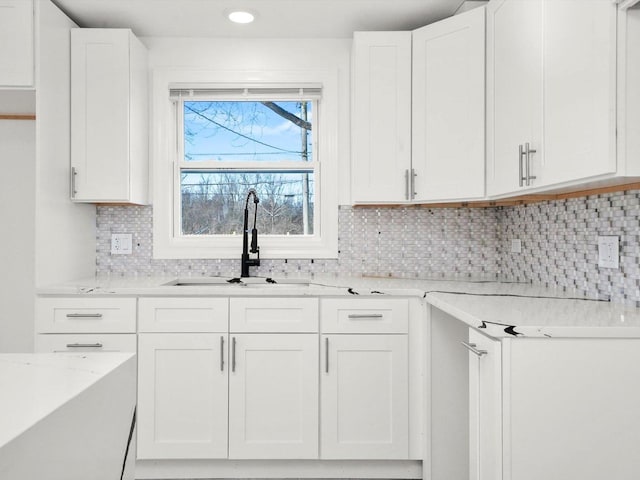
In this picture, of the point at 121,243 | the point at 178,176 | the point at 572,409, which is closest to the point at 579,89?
the point at 572,409

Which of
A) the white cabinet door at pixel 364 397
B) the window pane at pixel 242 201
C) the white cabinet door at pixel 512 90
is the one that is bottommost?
the white cabinet door at pixel 364 397

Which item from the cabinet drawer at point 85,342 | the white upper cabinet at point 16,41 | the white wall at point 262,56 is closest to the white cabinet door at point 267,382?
the cabinet drawer at point 85,342

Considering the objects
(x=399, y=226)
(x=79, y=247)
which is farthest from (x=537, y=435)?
(x=79, y=247)

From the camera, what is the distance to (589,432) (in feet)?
3.87

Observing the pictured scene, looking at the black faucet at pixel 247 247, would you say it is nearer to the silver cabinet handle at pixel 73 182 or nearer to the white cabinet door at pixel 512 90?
the silver cabinet handle at pixel 73 182

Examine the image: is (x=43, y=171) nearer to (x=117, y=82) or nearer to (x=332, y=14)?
(x=117, y=82)

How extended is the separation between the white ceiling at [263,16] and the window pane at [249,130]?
0.41 metres

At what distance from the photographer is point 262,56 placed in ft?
8.94

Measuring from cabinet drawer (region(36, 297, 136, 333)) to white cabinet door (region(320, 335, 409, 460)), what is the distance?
0.95 m

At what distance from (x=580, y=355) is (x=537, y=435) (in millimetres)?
240

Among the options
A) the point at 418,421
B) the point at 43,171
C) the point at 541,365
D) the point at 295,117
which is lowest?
the point at 418,421

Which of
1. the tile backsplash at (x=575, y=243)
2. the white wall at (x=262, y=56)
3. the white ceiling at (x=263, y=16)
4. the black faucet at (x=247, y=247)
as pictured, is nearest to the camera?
the tile backsplash at (x=575, y=243)

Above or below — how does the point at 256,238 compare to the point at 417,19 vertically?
below

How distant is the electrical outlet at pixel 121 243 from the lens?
2.73m
